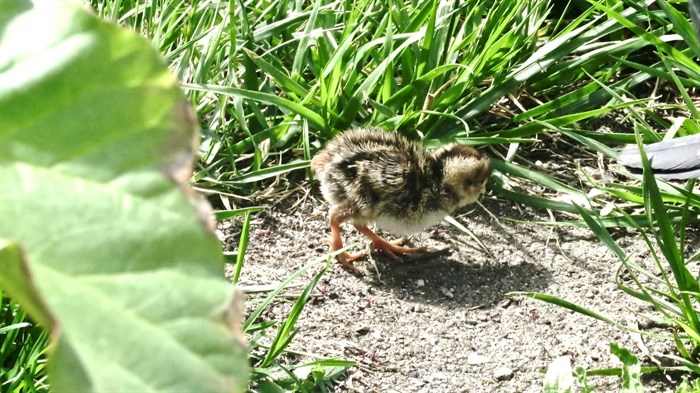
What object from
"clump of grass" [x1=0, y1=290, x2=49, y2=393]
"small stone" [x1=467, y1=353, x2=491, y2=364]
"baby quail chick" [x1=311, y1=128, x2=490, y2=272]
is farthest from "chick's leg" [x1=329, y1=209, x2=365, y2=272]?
"clump of grass" [x1=0, y1=290, x2=49, y2=393]

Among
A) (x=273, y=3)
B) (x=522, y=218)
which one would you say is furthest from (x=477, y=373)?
(x=273, y=3)

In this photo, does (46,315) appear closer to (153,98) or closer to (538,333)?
(153,98)

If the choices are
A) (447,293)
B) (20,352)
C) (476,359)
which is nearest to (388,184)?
(447,293)

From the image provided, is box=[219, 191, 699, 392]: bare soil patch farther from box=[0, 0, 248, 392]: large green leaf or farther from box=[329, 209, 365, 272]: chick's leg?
box=[0, 0, 248, 392]: large green leaf

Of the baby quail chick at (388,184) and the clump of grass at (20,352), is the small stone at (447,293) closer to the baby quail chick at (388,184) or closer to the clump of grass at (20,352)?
the baby quail chick at (388,184)

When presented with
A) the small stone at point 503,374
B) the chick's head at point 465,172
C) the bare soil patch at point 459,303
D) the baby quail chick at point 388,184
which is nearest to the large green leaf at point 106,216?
the bare soil patch at point 459,303
